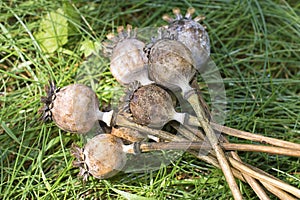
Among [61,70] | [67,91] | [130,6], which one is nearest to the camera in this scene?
[67,91]

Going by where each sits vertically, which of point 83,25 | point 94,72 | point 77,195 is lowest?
point 77,195

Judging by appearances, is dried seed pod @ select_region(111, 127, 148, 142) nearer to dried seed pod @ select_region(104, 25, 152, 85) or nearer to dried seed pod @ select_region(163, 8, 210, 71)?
dried seed pod @ select_region(104, 25, 152, 85)

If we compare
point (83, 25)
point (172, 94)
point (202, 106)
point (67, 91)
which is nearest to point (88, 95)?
point (67, 91)

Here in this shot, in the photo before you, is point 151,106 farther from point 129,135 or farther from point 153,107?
point 129,135

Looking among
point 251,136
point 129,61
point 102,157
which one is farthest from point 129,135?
point 251,136

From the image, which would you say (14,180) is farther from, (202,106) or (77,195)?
(202,106)

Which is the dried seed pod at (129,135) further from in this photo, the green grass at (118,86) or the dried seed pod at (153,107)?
the green grass at (118,86)

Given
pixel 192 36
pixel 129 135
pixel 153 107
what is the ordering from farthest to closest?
1. pixel 192 36
2. pixel 129 135
3. pixel 153 107
